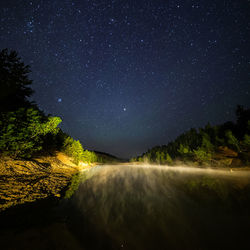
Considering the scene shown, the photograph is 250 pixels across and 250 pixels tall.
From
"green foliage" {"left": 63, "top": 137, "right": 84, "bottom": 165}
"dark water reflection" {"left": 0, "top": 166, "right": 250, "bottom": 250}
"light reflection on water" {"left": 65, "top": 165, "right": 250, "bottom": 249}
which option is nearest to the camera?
"dark water reflection" {"left": 0, "top": 166, "right": 250, "bottom": 250}

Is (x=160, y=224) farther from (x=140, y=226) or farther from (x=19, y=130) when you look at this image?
(x=19, y=130)

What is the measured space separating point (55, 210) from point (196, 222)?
7.41 m

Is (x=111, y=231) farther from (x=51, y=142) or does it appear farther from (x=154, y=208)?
(x=51, y=142)

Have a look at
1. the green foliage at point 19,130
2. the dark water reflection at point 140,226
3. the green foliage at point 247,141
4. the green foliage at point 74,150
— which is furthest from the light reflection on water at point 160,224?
the green foliage at point 74,150

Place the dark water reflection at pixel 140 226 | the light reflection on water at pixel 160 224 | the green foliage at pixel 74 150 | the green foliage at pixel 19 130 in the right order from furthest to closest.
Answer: the green foliage at pixel 74 150, the green foliage at pixel 19 130, the light reflection on water at pixel 160 224, the dark water reflection at pixel 140 226

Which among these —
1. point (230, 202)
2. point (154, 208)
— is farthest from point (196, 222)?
point (230, 202)

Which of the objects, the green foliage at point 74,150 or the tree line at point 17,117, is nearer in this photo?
the tree line at point 17,117

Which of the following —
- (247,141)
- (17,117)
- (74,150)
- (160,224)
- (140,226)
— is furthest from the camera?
(74,150)

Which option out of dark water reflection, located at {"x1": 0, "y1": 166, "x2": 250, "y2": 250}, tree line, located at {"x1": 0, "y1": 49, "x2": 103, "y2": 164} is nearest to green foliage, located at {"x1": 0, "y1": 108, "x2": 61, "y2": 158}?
tree line, located at {"x1": 0, "y1": 49, "x2": 103, "y2": 164}

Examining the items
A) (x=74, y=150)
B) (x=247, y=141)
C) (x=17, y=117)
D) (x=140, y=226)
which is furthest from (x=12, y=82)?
(x=247, y=141)

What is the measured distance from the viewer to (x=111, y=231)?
180 inches

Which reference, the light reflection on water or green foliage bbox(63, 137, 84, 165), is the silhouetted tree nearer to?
the light reflection on water

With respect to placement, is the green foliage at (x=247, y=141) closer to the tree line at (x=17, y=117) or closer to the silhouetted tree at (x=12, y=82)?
the tree line at (x=17, y=117)

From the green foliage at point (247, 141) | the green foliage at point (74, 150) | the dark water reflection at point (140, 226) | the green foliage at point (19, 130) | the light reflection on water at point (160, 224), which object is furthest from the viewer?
the green foliage at point (74, 150)
